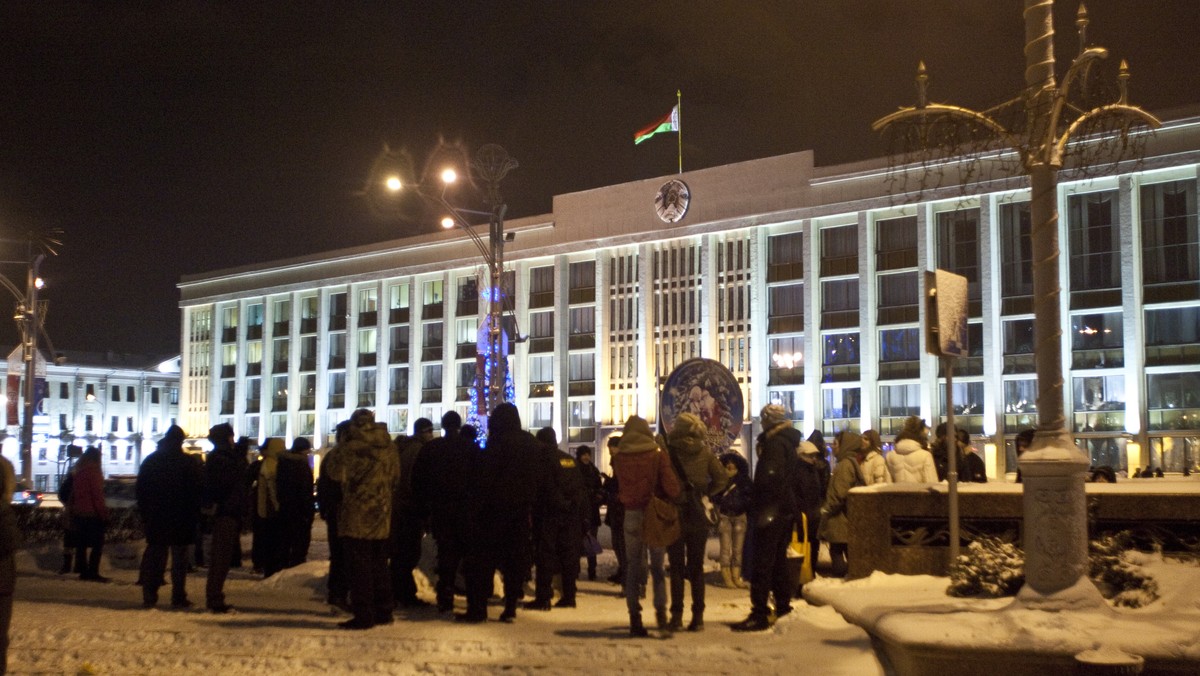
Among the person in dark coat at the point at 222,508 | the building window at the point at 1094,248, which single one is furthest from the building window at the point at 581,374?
the person in dark coat at the point at 222,508

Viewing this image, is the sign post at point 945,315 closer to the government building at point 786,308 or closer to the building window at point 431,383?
the government building at point 786,308

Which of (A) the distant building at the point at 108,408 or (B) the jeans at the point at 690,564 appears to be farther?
(A) the distant building at the point at 108,408

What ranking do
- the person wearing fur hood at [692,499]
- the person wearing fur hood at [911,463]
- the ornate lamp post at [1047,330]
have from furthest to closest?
1. the person wearing fur hood at [911,463]
2. the person wearing fur hood at [692,499]
3. the ornate lamp post at [1047,330]

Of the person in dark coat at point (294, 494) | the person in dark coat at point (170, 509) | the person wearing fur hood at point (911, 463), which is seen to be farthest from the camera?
the person in dark coat at point (294, 494)

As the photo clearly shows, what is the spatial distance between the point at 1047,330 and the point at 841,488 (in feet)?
20.4

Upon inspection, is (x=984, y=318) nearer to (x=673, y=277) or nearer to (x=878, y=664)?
(x=673, y=277)

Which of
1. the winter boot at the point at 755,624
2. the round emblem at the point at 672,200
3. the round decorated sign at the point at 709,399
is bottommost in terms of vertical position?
the winter boot at the point at 755,624

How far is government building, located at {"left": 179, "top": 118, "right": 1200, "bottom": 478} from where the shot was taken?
47.5 meters

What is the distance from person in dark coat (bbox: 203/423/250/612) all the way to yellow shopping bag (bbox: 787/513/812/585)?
5678 millimetres

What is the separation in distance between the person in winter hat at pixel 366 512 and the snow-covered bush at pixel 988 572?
472 centimetres

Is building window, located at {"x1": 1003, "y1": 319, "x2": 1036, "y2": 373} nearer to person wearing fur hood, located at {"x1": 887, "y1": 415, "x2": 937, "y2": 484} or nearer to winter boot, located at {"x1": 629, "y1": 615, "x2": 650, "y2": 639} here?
person wearing fur hood, located at {"x1": 887, "y1": 415, "x2": 937, "y2": 484}

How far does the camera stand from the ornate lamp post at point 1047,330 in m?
7.63

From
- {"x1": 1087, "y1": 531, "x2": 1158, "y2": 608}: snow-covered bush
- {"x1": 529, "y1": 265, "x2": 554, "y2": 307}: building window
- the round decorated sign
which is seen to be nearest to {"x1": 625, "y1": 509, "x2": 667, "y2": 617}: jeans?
{"x1": 1087, "y1": 531, "x2": 1158, "y2": 608}: snow-covered bush

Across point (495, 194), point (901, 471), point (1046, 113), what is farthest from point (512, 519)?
point (495, 194)
